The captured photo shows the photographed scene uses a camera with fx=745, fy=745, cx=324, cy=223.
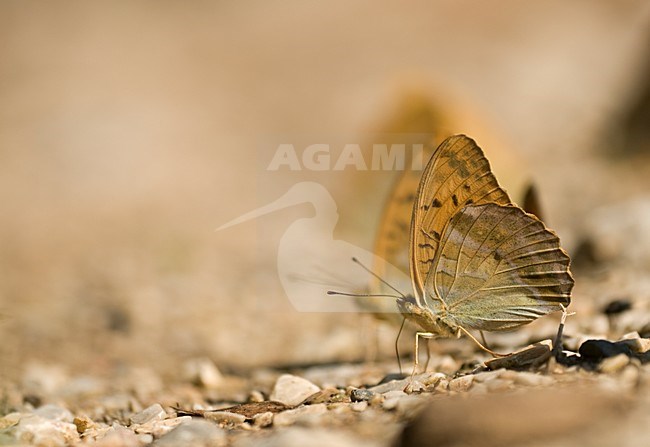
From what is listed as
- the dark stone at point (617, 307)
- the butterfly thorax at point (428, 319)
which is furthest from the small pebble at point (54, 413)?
the dark stone at point (617, 307)

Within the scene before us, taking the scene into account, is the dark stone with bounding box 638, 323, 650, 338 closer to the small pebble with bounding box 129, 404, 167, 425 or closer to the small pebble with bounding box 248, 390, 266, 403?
the small pebble with bounding box 248, 390, 266, 403

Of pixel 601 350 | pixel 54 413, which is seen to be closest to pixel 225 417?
pixel 54 413

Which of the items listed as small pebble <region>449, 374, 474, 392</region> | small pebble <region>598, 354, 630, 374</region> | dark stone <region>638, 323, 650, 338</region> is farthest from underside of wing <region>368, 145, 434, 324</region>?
small pebble <region>598, 354, 630, 374</region>

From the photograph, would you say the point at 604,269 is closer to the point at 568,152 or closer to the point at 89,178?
the point at 568,152

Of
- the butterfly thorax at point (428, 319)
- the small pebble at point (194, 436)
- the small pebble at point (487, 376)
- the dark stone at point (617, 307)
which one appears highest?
the dark stone at point (617, 307)

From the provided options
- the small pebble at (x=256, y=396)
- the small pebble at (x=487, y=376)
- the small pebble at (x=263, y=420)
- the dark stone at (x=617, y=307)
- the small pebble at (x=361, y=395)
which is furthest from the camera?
the dark stone at (x=617, y=307)

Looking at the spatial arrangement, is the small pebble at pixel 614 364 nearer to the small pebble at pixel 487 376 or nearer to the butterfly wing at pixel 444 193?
the small pebble at pixel 487 376

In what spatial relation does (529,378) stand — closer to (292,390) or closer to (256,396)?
(292,390)
